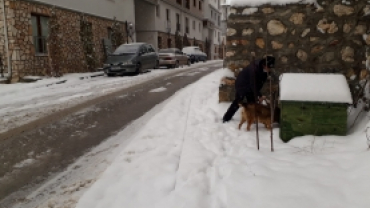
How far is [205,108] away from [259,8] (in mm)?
2317

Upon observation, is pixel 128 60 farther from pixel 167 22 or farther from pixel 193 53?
pixel 167 22

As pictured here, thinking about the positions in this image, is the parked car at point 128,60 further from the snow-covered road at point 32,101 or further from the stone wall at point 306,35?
the stone wall at point 306,35

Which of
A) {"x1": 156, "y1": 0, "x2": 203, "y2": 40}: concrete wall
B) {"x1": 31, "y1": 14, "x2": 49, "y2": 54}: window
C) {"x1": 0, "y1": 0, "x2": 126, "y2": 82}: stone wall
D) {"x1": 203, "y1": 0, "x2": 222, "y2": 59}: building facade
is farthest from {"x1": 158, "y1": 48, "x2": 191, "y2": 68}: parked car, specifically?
{"x1": 203, "y1": 0, "x2": 222, "y2": 59}: building facade

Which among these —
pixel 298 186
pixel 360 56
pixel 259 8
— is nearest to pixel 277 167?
pixel 298 186

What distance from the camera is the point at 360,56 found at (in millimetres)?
4770

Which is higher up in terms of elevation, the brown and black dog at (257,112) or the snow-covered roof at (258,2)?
the snow-covered roof at (258,2)

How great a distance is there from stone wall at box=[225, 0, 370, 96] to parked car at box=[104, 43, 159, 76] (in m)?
9.52

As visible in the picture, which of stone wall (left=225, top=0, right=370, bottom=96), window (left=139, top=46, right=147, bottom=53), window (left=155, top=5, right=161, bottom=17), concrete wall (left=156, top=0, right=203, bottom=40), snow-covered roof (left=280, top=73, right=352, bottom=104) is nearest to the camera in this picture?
snow-covered roof (left=280, top=73, right=352, bottom=104)

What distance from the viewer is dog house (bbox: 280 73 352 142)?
3.72 metres

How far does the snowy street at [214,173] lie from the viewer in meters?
2.41

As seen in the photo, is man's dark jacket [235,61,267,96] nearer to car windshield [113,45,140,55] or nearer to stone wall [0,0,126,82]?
stone wall [0,0,126,82]

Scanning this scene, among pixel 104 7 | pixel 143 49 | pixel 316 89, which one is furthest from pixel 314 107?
pixel 104 7

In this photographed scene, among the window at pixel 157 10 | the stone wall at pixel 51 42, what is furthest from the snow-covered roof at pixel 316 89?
the window at pixel 157 10

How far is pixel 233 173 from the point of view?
2869mm
